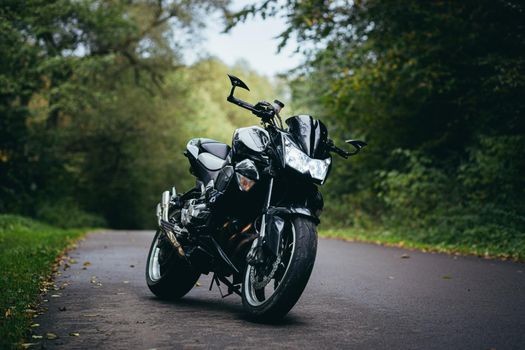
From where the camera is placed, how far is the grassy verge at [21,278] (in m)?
4.66

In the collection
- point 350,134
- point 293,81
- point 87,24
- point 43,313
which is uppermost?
point 87,24

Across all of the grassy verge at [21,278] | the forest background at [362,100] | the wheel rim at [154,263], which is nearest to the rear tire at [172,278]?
the wheel rim at [154,263]

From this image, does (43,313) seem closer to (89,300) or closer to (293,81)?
(89,300)

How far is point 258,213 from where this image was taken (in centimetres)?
563

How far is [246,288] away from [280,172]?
1.00 meters

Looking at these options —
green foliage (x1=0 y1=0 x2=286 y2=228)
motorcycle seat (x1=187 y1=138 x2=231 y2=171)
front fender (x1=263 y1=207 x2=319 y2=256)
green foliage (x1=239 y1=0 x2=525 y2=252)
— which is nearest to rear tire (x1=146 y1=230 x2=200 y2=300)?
motorcycle seat (x1=187 y1=138 x2=231 y2=171)

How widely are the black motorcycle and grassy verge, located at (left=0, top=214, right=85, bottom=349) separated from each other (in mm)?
1361

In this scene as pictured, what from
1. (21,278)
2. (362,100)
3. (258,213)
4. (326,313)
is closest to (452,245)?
(362,100)

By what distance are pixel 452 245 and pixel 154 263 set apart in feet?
25.0

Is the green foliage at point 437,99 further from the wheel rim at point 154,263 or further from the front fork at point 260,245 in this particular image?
the front fork at point 260,245

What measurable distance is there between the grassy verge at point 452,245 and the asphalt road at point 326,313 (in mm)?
1844

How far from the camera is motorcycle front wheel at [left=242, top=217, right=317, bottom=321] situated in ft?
Result: 16.2

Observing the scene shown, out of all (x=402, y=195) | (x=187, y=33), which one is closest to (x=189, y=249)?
(x=402, y=195)

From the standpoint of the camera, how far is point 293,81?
65.3 ft
